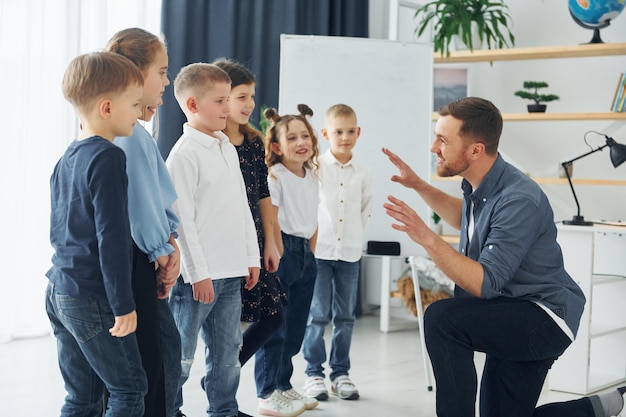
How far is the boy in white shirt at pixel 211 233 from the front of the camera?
2088mm

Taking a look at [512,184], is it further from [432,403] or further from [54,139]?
[54,139]

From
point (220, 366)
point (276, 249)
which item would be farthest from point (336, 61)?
point (220, 366)

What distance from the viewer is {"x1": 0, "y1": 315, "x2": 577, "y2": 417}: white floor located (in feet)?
9.01

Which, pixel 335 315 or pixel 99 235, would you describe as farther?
pixel 335 315

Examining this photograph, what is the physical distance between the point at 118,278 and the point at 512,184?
1.17 meters

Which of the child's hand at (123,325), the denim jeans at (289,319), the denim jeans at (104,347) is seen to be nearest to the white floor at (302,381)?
the denim jeans at (289,319)

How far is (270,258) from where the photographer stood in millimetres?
2475

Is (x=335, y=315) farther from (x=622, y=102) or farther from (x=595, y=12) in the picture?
(x=595, y=12)

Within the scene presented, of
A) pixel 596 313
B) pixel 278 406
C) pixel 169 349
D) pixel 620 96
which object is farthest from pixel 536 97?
pixel 169 349

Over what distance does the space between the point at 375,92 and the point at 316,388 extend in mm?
1372

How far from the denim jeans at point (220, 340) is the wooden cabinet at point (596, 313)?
5.04ft

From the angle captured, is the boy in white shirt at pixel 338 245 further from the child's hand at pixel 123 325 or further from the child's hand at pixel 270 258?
the child's hand at pixel 123 325

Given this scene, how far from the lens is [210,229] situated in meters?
2.14

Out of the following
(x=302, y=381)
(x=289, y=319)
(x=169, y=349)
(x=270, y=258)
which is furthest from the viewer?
(x=302, y=381)
